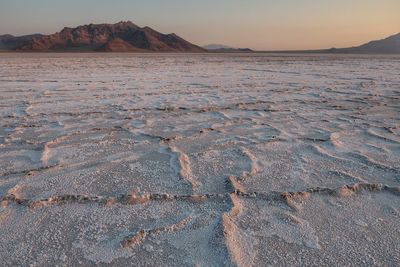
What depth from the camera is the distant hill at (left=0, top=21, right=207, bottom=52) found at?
258 feet

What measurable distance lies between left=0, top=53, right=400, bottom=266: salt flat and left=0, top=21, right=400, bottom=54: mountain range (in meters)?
70.7

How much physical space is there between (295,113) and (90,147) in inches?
93.3

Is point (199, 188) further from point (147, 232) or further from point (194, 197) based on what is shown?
point (147, 232)

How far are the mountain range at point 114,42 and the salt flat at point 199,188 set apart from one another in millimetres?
70702

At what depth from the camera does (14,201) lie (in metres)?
1.98

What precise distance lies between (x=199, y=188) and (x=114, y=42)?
80.0m

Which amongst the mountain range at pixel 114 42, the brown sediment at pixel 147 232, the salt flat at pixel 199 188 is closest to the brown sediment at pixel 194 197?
the salt flat at pixel 199 188

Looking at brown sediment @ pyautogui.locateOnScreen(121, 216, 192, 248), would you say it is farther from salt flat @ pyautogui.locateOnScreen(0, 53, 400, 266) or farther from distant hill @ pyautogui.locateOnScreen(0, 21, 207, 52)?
distant hill @ pyautogui.locateOnScreen(0, 21, 207, 52)

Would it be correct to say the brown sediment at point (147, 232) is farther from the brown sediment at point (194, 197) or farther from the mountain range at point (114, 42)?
the mountain range at point (114, 42)

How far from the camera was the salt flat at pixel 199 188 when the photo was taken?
158cm

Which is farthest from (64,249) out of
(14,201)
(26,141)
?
(26,141)

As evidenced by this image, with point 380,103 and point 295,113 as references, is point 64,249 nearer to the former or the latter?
point 295,113

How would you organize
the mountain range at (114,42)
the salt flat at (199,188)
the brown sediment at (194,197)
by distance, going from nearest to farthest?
1. the salt flat at (199,188)
2. the brown sediment at (194,197)
3. the mountain range at (114,42)

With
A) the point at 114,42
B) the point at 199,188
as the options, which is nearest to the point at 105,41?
the point at 114,42
